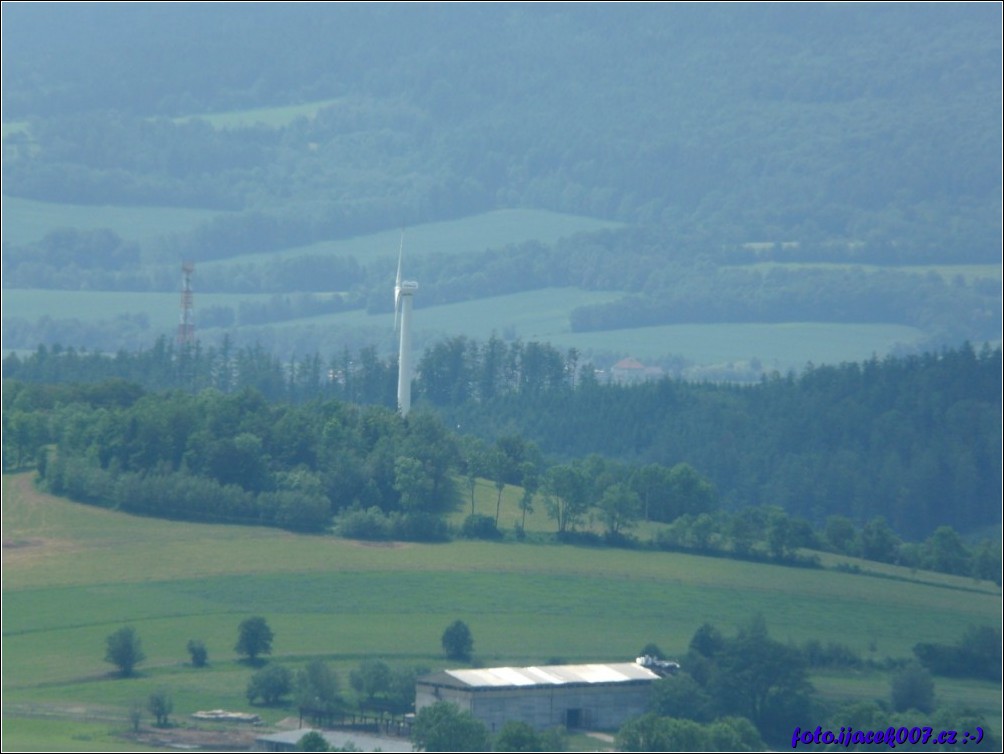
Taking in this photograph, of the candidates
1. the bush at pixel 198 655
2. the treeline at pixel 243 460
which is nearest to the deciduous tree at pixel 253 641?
the bush at pixel 198 655

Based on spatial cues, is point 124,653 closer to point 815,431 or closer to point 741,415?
point 815,431

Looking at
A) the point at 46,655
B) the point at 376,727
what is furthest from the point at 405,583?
the point at 376,727

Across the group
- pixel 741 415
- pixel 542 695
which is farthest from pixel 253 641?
pixel 741 415

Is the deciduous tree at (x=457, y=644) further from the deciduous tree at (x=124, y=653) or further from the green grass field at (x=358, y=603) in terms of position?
the deciduous tree at (x=124, y=653)

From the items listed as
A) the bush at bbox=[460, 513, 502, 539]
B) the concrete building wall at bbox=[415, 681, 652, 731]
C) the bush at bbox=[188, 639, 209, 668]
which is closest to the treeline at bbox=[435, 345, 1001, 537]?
the bush at bbox=[460, 513, 502, 539]

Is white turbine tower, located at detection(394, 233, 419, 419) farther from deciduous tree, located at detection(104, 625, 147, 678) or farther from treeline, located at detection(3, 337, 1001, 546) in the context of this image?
deciduous tree, located at detection(104, 625, 147, 678)

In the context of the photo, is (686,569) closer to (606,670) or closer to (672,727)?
(606,670)

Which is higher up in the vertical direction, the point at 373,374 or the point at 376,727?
the point at 373,374
